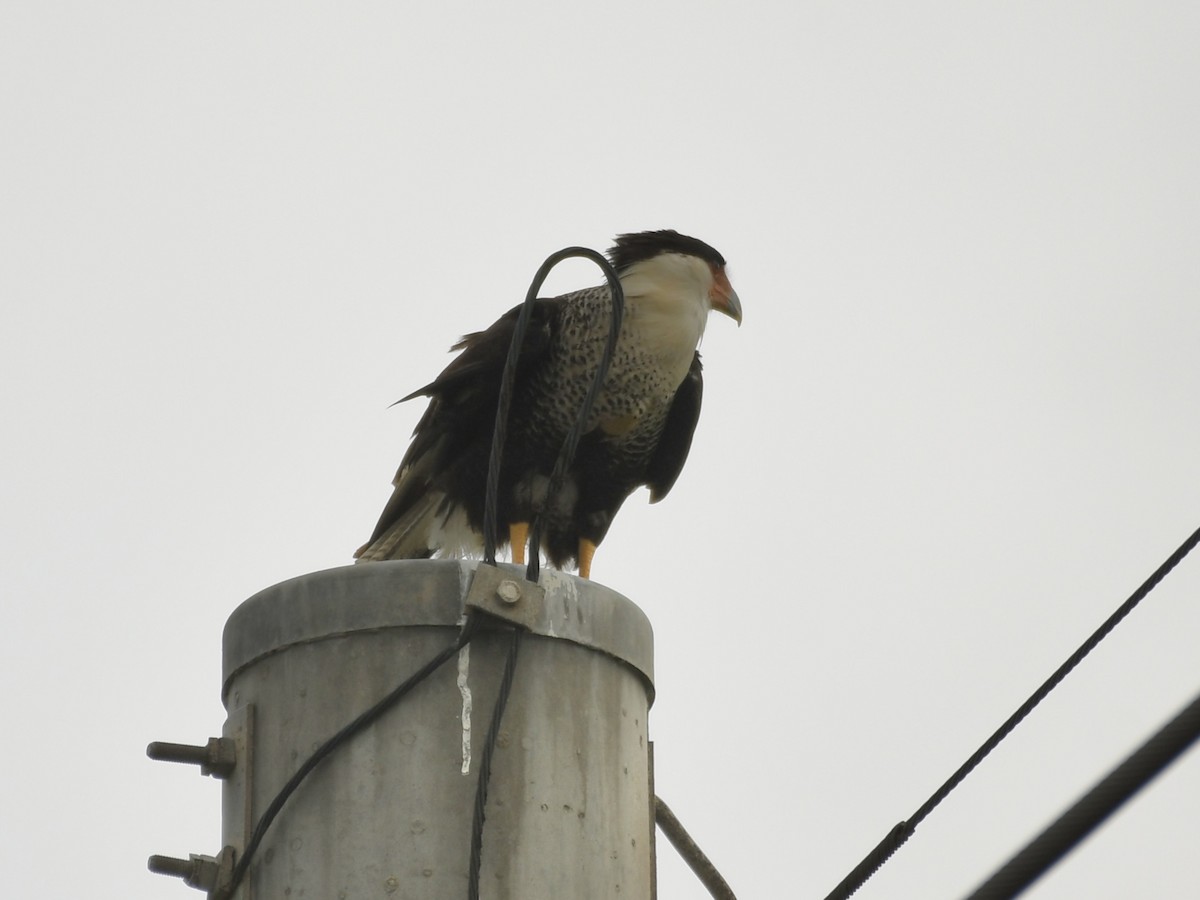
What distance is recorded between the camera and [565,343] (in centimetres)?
688

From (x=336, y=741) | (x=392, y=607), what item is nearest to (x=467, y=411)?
(x=392, y=607)

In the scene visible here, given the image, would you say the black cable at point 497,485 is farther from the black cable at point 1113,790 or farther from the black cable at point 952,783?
the black cable at point 1113,790

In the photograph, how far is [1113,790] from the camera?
1.23 metres

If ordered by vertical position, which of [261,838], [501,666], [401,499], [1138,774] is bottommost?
[1138,774]

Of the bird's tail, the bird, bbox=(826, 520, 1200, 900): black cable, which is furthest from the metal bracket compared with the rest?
the bird's tail

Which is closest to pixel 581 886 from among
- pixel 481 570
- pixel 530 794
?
pixel 530 794

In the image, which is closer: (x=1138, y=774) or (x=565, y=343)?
(x=1138, y=774)

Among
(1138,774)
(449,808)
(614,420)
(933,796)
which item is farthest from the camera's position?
(614,420)

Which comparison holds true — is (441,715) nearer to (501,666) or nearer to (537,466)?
(501,666)

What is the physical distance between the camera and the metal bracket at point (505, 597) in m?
2.70

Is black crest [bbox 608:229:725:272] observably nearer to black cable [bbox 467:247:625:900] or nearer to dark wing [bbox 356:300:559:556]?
dark wing [bbox 356:300:559:556]

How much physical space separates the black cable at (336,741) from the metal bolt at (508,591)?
57mm

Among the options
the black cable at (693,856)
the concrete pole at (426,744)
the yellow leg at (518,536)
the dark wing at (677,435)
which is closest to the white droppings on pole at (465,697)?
the concrete pole at (426,744)

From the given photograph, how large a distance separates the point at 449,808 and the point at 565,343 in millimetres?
4370
